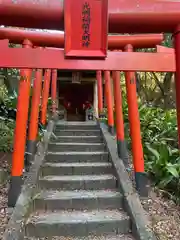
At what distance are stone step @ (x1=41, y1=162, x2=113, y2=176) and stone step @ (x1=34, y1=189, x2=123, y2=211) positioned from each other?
0.76 m

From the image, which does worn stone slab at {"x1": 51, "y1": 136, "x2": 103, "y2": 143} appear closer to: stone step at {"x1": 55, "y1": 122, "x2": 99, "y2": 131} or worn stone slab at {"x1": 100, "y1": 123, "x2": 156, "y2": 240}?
stone step at {"x1": 55, "y1": 122, "x2": 99, "y2": 131}

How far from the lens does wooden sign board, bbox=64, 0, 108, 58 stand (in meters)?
2.36

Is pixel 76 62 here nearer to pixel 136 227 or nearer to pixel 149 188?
pixel 136 227

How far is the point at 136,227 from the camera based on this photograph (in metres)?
3.82

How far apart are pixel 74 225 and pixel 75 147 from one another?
8.38 feet

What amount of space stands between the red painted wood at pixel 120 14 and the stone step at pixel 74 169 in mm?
3438

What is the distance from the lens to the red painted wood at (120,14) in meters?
2.30

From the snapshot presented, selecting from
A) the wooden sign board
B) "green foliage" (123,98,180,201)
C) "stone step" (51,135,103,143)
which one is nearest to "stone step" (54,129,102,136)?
"stone step" (51,135,103,143)

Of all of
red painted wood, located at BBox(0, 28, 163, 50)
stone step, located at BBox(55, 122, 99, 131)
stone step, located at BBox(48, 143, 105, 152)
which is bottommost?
stone step, located at BBox(48, 143, 105, 152)

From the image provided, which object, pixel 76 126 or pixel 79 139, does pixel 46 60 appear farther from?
pixel 76 126

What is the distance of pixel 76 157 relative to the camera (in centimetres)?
590

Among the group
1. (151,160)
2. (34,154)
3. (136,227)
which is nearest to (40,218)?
(136,227)

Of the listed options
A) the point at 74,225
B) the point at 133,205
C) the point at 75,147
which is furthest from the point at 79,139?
the point at 74,225

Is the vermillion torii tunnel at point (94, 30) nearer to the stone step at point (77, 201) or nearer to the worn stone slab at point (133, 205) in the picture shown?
the worn stone slab at point (133, 205)
